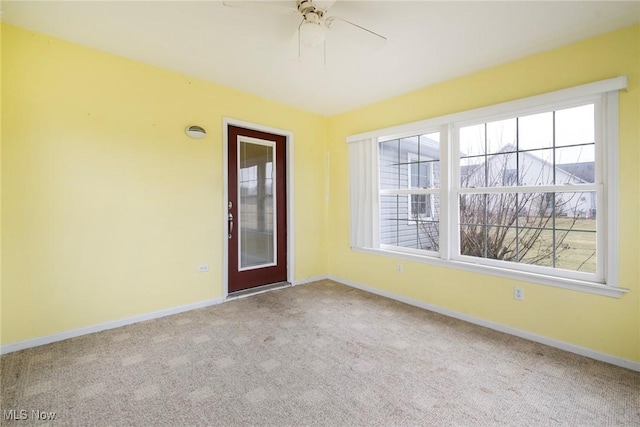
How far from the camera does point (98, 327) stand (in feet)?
9.02

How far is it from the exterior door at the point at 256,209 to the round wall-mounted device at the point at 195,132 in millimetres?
399

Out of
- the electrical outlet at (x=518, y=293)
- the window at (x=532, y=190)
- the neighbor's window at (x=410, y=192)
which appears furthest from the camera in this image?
the neighbor's window at (x=410, y=192)

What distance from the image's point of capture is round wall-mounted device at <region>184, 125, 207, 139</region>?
3.23 metres

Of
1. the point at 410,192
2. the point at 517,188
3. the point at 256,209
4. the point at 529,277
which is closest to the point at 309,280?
the point at 256,209

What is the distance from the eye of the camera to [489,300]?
293 cm

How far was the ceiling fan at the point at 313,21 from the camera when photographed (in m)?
1.83

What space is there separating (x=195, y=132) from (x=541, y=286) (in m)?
3.76

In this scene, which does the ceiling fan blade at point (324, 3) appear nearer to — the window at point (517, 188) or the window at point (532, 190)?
the window at point (517, 188)

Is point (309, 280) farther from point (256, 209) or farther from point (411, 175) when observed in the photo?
point (411, 175)

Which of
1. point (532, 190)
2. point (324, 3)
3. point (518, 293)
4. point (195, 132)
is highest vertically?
point (324, 3)

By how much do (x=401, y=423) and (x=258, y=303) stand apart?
2.25 m

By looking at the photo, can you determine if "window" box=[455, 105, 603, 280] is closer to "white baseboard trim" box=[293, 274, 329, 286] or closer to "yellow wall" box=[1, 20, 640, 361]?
"yellow wall" box=[1, 20, 640, 361]

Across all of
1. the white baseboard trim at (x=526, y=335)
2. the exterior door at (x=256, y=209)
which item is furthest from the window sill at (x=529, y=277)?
the exterior door at (x=256, y=209)

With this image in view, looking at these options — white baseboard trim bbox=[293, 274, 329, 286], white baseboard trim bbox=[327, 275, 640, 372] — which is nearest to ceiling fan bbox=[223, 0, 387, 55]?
white baseboard trim bbox=[327, 275, 640, 372]
